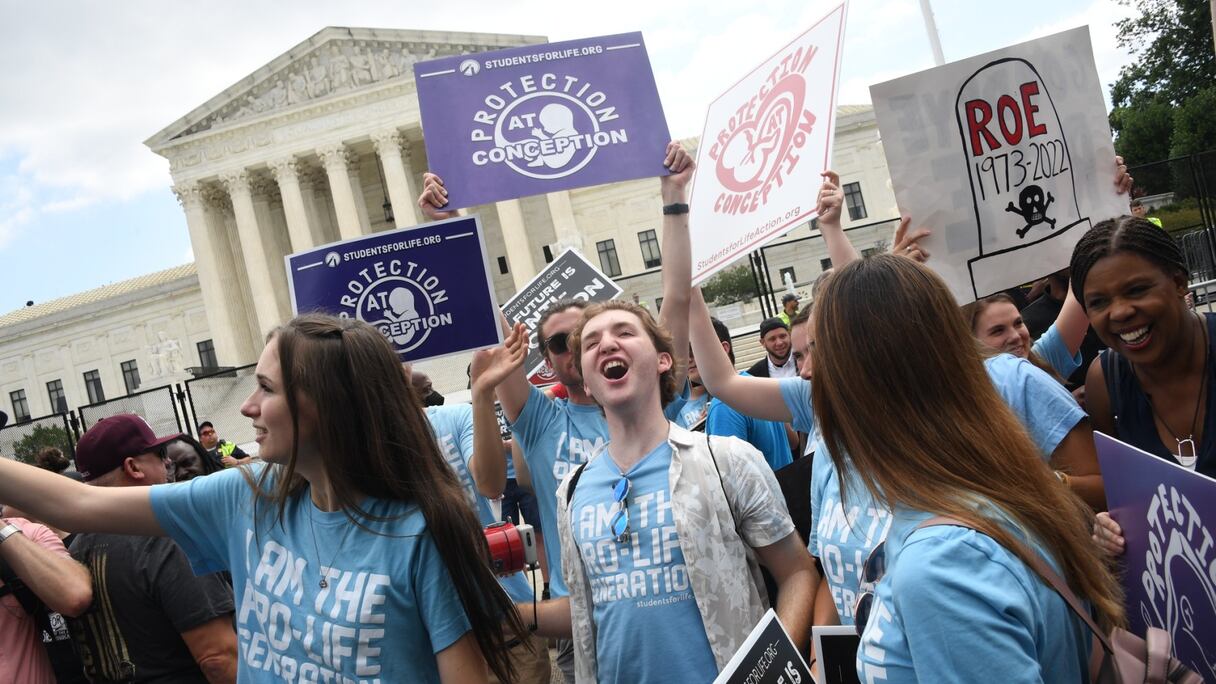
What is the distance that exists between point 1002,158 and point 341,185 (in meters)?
45.4

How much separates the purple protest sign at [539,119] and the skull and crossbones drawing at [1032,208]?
1.44 meters

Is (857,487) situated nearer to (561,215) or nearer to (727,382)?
(727,382)

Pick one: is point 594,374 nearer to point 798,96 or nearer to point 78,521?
point 78,521

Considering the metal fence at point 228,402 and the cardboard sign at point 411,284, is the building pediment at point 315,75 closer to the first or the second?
the metal fence at point 228,402

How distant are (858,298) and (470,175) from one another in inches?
107

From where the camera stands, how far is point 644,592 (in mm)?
2439

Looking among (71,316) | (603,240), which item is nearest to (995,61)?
(603,240)

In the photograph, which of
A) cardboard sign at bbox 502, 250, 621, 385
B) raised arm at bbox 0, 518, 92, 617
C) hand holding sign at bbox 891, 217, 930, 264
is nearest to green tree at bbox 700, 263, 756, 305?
cardboard sign at bbox 502, 250, 621, 385

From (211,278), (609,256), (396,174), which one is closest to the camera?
(396,174)

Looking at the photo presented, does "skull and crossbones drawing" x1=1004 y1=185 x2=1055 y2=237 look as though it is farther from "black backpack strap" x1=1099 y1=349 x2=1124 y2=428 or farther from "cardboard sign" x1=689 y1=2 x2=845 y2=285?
"black backpack strap" x1=1099 y1=349 x2=1124 y2=428

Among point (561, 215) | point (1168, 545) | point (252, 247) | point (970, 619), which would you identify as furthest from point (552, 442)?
point (252, 247)

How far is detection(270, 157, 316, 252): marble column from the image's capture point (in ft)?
150

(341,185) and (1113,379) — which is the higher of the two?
(341,185)

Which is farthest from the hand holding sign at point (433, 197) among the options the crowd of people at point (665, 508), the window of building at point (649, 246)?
the window of building at point (649, 246)
